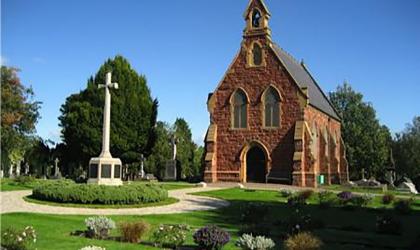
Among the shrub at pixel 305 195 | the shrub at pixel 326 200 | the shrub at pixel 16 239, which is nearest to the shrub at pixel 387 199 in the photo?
the shrub at pixel 326 200

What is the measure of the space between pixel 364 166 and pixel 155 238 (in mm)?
60819

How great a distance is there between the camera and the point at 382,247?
43.2ft

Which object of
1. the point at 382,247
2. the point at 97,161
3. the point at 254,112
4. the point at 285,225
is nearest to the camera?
the point at 382,247

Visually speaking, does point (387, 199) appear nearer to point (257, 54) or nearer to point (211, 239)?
point (211, 239)

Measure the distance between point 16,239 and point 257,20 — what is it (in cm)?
3742

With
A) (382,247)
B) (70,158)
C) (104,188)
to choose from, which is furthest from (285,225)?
(70,158)

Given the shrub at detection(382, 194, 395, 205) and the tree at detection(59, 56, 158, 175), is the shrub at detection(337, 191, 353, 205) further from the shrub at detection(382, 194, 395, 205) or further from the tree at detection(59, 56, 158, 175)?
the tree at detection(59, 56, 158, 175)

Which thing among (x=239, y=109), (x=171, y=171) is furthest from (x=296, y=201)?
(x=171, y=171)

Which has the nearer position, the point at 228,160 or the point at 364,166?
the point at 228,160

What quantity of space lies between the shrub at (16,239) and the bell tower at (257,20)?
35.6 m

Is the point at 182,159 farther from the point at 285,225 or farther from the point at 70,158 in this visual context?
the point at 285,225

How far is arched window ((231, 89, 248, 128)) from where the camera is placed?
4259 cm

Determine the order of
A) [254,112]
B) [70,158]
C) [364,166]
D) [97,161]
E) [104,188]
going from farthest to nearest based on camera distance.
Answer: [364,166]
[70,158]
[254,112]
[97,161]
[104,188]

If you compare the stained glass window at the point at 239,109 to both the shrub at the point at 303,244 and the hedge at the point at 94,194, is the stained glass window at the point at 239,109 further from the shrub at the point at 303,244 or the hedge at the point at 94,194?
the shrub at the point at 303,244
